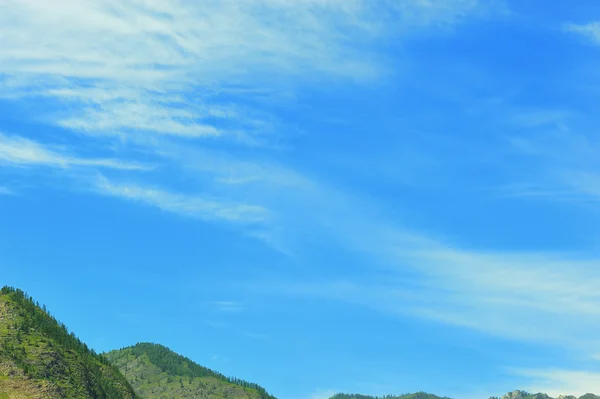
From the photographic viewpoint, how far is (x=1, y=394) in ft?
655
